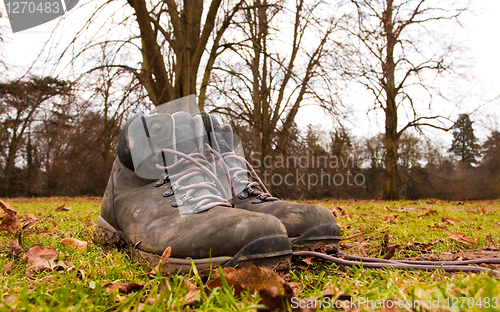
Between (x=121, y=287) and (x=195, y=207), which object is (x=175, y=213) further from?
(x=121, y=287)

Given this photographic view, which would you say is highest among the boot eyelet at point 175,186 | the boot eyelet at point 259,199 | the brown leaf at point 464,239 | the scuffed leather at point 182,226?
the boot eyelet at point 175,186

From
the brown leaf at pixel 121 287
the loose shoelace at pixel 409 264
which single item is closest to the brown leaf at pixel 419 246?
the loose shoelace at pixel 409 264

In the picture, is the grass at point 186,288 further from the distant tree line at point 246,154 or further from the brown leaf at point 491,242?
the distant tree line at point 246,154

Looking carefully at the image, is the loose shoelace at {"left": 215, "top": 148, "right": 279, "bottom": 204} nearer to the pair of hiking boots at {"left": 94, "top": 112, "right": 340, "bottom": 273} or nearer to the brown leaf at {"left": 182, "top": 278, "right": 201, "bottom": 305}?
the pair of hiking boots at {"left": 94, "top": 112, "right": 340, "bottom": 273}

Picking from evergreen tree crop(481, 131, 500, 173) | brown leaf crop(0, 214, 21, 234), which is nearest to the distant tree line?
evergreen tree crop(481, 131, 500, 173)

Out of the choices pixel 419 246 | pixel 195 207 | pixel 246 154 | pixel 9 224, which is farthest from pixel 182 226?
pixel 246 154

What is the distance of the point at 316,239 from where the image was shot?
159 cm

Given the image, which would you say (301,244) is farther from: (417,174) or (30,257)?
(417,174)

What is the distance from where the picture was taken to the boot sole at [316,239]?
158 centimetres

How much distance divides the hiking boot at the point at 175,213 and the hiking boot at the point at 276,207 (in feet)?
0.65

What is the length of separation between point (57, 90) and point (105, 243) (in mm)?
4980

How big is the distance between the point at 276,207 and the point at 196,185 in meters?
0.46

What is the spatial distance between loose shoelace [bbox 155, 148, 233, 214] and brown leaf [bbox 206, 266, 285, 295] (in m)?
0.47

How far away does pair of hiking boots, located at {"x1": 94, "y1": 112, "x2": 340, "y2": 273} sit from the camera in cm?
122
